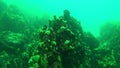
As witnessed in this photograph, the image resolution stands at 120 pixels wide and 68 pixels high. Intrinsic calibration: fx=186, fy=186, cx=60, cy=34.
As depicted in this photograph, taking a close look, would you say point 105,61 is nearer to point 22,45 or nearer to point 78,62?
point 78,62

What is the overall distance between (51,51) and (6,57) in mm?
4553

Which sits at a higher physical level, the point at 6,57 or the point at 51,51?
the point at 6,57

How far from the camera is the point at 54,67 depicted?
8.97 m

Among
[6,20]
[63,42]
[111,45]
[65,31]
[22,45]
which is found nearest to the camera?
[63,42]

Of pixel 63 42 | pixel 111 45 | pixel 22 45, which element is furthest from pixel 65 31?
pixel 111 45

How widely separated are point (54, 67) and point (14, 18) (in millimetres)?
12920

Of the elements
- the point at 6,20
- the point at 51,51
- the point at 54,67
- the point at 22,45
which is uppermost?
the point at 6,20

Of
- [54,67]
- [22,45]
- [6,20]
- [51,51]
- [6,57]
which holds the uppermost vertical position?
[6,20]

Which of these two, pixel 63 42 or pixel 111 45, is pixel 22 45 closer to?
pixel 63 42

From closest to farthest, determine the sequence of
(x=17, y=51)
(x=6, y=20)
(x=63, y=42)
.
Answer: (x=63, y=42), (x=17, y=51), (x=6, y=20)

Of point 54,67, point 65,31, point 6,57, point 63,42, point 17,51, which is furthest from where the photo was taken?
point 17,51

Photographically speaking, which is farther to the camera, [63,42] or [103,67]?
[103,67]

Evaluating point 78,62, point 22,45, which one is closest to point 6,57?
point 22,45

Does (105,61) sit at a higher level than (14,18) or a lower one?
lower
